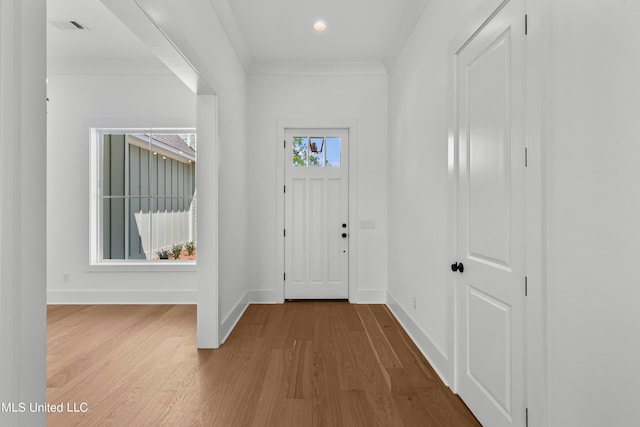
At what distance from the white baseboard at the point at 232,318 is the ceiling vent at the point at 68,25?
3244 millimetres

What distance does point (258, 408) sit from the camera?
2.06 m

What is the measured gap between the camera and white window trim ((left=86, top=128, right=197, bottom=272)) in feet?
14.1

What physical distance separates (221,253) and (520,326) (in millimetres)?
2396

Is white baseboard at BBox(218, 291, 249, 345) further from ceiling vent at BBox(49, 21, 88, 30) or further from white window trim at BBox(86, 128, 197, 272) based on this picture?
ceiling vent at BBox(49, 21, 88, 30)

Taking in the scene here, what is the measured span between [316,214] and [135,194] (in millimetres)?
2333

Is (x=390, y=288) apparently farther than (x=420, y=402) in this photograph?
Yes

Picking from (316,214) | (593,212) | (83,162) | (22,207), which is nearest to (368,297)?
(316,214)

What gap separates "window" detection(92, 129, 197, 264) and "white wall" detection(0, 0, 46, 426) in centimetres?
346

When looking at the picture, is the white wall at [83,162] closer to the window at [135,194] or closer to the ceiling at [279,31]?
the window at [135,194]

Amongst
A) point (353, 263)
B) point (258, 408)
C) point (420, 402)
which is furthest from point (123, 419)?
point (353, 263)

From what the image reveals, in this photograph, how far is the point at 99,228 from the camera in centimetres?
434

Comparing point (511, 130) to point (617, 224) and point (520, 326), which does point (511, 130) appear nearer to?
point (617, 224)

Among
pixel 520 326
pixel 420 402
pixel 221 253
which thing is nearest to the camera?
pixel 520 326

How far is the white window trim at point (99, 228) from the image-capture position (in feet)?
14.1
